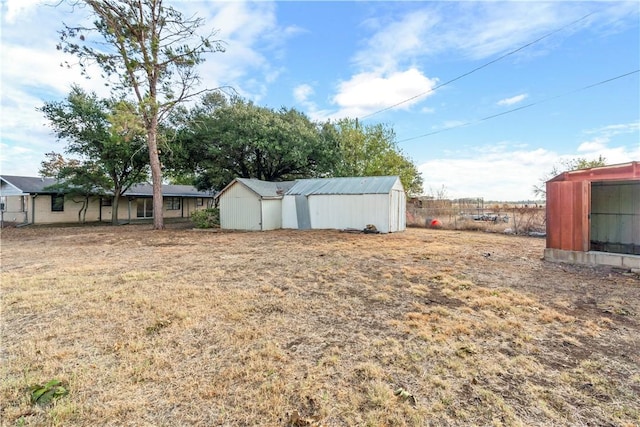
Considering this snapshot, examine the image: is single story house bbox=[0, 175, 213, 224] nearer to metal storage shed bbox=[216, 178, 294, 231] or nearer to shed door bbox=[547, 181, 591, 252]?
metal storage shed bbox=[216, 178, 294, 231]

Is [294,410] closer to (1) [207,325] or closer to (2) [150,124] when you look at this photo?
(1) [207,325]

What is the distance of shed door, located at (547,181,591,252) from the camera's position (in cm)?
633

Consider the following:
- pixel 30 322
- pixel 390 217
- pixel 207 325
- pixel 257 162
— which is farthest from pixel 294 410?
pixel 257 162

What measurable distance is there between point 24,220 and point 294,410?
928 inches

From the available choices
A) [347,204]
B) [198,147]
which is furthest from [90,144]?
[347,204]

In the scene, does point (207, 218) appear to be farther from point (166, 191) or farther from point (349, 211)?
point (166, 191)

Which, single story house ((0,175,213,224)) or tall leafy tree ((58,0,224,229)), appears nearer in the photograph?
tall leafy tree ((58,0,224,229))

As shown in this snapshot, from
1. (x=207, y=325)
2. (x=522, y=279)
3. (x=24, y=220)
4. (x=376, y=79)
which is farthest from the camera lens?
(x=24, y=220)

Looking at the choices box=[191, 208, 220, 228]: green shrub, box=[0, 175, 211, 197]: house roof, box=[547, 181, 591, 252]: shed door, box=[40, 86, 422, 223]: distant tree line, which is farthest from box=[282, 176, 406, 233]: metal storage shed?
box=[0, 175, 211, 197]: house roof

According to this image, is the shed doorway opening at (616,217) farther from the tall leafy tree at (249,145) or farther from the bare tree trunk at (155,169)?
A: the bare tree trunk at (155,169)

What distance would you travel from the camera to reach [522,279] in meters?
5.35

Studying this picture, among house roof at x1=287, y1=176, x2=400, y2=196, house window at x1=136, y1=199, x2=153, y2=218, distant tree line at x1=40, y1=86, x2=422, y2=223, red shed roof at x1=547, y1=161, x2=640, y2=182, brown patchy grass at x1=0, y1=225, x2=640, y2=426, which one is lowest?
brown patchy grass at x1=0, y1=225, x2=640, y2=426

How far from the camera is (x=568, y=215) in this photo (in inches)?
257

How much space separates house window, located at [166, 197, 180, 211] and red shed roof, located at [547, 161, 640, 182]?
1019 inches
